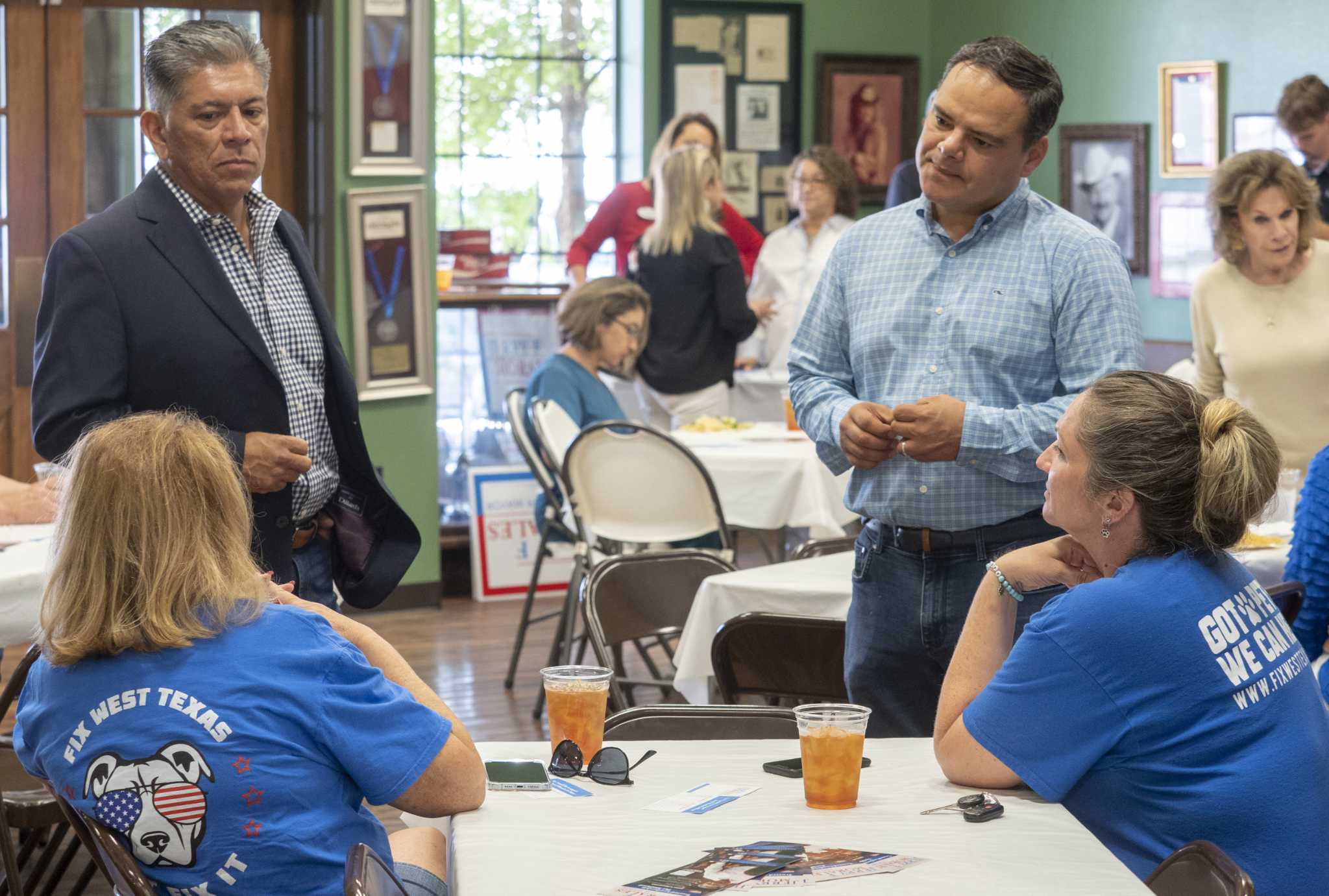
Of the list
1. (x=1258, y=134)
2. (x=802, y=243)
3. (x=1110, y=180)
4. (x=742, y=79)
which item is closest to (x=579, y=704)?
(x=802, y=243)

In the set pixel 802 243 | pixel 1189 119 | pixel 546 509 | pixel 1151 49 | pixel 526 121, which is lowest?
pixel 546 509

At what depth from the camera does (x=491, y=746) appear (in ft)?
6.58

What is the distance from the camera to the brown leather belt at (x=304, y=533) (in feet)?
8.44

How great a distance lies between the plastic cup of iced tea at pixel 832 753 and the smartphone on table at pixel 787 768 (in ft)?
0.40

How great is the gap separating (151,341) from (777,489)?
9.97 ft

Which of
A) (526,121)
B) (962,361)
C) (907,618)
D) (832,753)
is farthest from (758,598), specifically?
(526,121)

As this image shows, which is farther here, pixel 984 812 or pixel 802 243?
pixel 802 243

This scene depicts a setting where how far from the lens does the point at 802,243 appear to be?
23.5 feet

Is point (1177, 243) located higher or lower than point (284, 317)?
higher

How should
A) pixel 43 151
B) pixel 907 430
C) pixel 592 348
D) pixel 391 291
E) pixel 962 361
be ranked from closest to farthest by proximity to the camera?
pixel 907 430, pixel 962 361, pixel 592 348, pixel 43 151, pixel 391 291

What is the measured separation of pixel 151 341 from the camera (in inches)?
91.1

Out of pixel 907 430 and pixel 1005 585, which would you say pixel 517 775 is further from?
pixel 907 430

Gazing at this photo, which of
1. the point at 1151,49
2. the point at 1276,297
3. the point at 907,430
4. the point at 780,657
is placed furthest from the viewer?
the point at 1151,49

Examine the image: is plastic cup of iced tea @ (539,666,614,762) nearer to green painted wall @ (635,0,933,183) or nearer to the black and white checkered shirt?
the black and white checkered shirt
